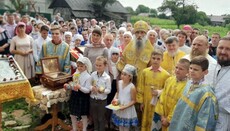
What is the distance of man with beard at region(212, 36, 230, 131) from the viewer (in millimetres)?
2846

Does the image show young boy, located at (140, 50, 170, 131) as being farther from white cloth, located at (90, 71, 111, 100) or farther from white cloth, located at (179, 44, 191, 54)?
white cloth, located at (179, 44, 191, 54)

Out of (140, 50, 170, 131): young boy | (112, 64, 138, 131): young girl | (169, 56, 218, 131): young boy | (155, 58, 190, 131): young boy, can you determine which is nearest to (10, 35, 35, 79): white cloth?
(112, 64, 138, 131): young girl

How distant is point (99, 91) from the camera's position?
4.44m

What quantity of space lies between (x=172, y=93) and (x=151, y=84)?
625 millimetres

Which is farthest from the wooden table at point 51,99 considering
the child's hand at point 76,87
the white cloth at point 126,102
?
the white cloth at point 126,102

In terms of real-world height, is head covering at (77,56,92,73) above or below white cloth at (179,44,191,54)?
below

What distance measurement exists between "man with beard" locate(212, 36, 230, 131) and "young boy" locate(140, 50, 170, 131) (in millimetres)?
1218

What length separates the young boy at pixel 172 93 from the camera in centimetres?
367

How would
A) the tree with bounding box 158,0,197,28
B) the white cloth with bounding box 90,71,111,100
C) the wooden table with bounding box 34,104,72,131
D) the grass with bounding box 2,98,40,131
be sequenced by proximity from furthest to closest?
the tree with bounding box 158,0,197,28, the grass with bounding box 2,98,40,131, the wooden table with bounding box 34,104,72,131, the white cloth with bounding box 90,71,111,100

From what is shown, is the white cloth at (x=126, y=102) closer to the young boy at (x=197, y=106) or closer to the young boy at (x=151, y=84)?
the young boy at (x=151, y=84)

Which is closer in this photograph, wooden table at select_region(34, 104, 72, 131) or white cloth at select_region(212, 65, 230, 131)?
white cloth at select_region(212, 65, 230, 131)

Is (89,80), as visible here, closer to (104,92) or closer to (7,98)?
(104,92)

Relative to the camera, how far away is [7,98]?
429 centimetres

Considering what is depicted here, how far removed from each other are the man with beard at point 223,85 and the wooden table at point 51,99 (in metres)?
2.67
